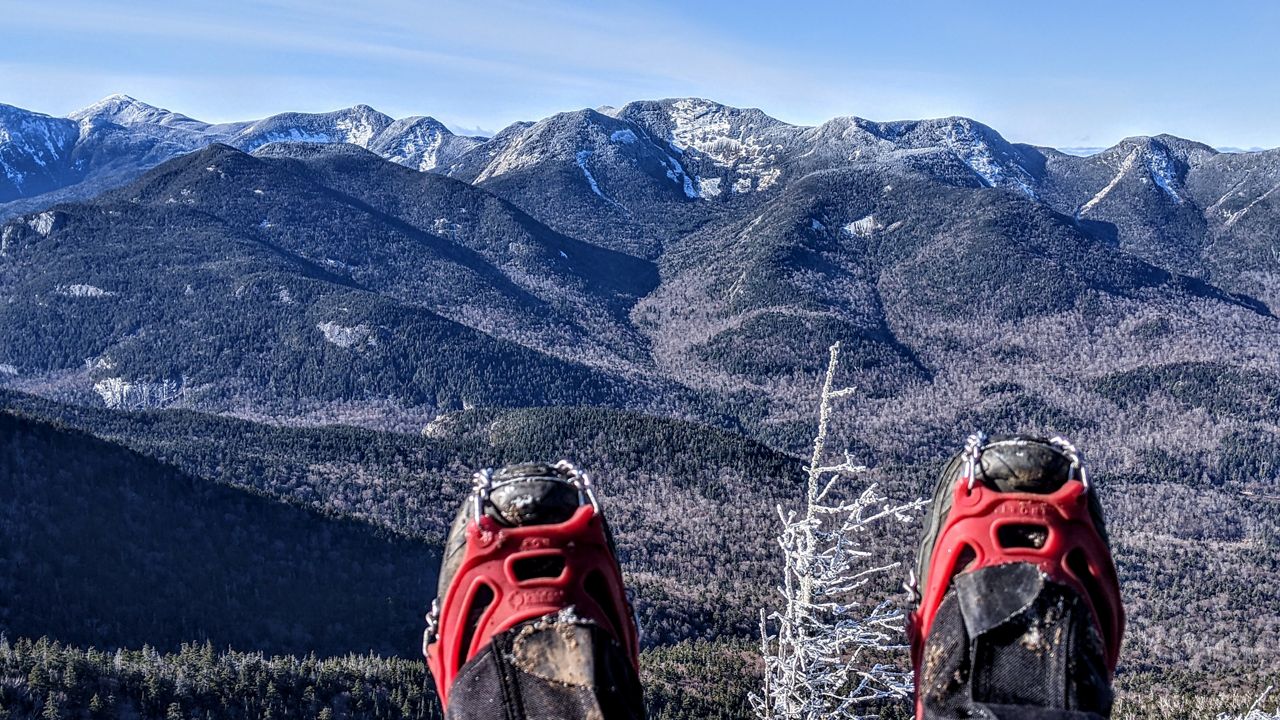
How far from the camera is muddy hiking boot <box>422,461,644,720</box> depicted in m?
5.61

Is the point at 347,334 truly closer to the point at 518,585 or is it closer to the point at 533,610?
the point at 518,585

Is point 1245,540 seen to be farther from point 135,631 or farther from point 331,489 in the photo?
→ point 135,631

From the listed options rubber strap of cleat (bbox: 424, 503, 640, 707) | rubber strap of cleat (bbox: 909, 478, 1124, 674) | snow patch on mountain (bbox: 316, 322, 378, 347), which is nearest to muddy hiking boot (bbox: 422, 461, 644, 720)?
rubber strap of cleat (bbox: 424, 503, 640, 707)

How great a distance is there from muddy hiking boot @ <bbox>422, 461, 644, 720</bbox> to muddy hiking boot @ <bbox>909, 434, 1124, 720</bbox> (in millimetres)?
1988

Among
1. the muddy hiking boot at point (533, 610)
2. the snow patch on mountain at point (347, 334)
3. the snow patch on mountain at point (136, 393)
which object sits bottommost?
the snow patch on mountain at point (136, 393)

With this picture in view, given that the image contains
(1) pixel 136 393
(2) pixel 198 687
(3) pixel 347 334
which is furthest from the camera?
(3) pixel 347 334

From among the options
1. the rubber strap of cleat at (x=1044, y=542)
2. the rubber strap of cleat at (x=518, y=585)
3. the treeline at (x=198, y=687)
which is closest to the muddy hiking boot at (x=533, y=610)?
the rubber strap of cleat at (x=518, y=585)

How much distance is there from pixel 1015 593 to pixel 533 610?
303 centimetres

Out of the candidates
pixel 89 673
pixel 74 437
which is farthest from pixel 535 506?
pixel 74 437

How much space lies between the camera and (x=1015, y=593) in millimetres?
5652

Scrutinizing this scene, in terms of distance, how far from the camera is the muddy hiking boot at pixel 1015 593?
535cm

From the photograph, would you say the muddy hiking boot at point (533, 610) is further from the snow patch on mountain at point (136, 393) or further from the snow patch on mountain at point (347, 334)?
the snow patch on mountain at point (136, 393)

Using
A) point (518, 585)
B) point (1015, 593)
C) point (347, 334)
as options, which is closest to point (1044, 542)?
point (1015, 593)

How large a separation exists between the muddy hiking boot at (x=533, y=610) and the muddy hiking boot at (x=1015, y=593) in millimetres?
1988
